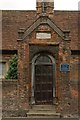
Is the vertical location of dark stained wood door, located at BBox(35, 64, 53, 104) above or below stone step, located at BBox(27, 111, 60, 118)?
above

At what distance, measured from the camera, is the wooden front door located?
20.0 metres

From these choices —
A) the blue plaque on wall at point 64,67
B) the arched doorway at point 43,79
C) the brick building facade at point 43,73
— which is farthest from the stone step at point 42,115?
the blue plaque on wall at point 64,67

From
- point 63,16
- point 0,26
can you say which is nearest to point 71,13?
point 63,16

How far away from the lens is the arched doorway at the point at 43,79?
65.4 ft

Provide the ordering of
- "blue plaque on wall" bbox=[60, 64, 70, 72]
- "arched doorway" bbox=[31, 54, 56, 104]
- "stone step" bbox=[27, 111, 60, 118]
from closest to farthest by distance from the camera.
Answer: "stone step" bbox=[27, 111, 60, 118]
"blue plaque on wall" bbox=[60, 64, 70, 72]
"arched doorway" bbox=[31, 54, 56, 104]

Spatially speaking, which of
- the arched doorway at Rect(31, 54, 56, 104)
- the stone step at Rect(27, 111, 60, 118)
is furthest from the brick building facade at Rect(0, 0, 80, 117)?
the stone step at Rect(27, 111, 60, 118)

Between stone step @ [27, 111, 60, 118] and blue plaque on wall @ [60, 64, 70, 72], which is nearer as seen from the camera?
stone step @ [27, 111, 60, 118]

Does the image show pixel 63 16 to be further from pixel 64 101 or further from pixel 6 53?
pixel 64 101

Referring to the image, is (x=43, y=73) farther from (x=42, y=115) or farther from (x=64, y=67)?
(x=42, y=115)

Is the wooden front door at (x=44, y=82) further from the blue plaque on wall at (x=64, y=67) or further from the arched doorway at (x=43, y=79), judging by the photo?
the blue plaque on wall at (x=64, y=67)

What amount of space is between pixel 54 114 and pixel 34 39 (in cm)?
447

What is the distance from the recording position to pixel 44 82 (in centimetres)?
2003

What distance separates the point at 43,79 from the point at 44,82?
0.62 feet

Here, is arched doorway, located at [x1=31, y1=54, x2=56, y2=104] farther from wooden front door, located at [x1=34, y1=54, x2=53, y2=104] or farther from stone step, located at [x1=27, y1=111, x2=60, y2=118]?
stone step, located at [x1=27, y1=111, x2=60, y2=118]
